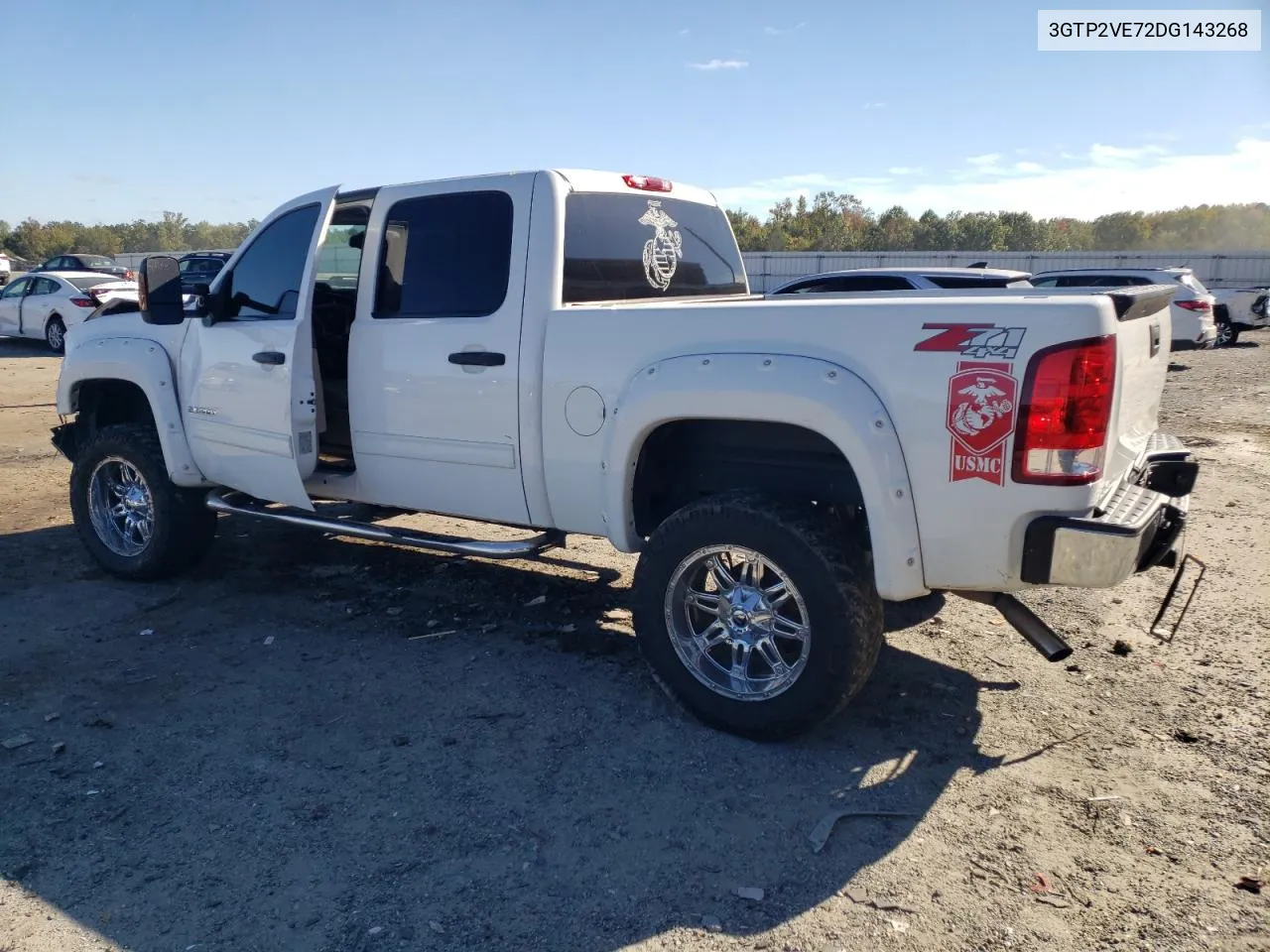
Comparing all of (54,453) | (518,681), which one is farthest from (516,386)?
(54,453)

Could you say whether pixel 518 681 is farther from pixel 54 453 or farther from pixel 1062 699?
pixel 54 453

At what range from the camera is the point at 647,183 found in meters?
5.17

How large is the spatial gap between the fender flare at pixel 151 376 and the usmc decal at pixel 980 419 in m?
4.32

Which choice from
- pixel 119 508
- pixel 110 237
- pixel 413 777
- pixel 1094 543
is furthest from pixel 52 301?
pixel 110 237

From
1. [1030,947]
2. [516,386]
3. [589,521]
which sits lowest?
[1030,947]

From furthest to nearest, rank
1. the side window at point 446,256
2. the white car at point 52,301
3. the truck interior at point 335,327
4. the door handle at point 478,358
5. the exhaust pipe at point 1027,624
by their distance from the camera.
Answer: the white car at point 52,301, the truck interior at point 335,327, the side window at point 446,256, the door handle at point 478,358, the exhaust pipe at point 1027,624

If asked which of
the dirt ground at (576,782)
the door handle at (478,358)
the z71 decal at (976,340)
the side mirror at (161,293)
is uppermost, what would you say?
the side mirror at (161,293)

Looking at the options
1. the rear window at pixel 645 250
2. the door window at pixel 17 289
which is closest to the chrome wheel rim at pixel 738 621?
the rear window at pixel 645 250

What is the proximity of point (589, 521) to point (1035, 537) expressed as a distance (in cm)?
190

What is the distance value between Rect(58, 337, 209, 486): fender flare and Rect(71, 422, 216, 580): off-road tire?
13 cm

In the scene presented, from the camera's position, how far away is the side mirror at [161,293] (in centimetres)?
523

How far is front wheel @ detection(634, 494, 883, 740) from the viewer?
362 centimetres

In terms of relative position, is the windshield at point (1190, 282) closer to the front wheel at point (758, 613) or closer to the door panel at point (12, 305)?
the front wheel at point (758, 613)

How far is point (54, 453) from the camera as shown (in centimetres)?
984
